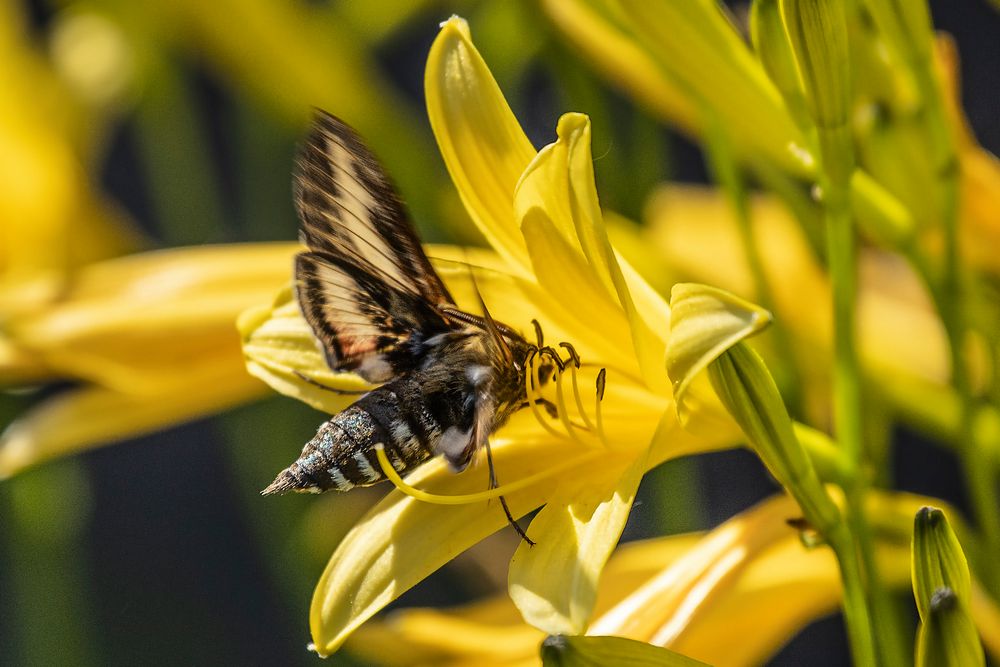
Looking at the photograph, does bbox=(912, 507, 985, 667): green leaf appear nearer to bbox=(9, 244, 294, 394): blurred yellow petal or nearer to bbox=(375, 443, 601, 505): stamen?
bbox=(375, 443, 601, 505): stamen

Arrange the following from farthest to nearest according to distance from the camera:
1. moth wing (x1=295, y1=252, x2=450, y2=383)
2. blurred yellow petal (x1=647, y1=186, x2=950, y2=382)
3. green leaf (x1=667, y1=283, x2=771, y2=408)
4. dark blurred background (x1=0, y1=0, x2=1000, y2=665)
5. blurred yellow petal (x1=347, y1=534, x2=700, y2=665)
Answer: dark blurred background (x1=0, y1=0, x2=1000, y2=665) → blurred yellow petal (x1=647, y1=186, x2=950, y2=382) → blurred yellow petal (x1=347, y1=534, x2=700, y2=665) → moth wing (x1=295, y1=252, x2=450, y2=383) → green leaf (x1=667, y1=283, x2=771, y2=408)

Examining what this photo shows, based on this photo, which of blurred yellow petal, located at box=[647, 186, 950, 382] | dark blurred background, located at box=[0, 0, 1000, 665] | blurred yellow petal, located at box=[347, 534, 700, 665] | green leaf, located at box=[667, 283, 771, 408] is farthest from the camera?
dark blurred background, located at box=[0, 0, 1000, 665]

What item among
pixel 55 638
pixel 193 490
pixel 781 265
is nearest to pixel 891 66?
pixel 781 265

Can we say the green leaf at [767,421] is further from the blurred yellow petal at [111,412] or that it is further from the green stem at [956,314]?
the blurred yellow petal at [111,412]

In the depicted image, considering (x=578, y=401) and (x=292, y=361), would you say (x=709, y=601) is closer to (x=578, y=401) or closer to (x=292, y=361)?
(x=578, y=401)

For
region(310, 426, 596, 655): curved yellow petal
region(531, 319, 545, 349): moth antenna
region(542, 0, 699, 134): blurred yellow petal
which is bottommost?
region(310, 426, 596, 655): curved yellow petal

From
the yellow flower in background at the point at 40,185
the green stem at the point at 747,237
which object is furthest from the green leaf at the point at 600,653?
the yellow flower in background at the point at 40,185

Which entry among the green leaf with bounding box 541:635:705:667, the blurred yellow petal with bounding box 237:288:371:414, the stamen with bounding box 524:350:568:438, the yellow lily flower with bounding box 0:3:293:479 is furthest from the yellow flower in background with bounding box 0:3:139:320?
the green leaf with bounding box 541:635:705:667

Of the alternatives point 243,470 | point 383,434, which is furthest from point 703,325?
point 243,470
